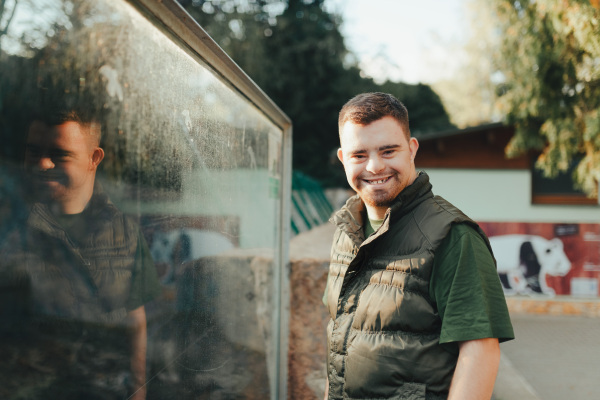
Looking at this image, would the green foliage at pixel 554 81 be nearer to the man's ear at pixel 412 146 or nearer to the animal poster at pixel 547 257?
the animal poster at pixel 547 257

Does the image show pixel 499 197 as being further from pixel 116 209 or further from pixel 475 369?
pixel 116 209

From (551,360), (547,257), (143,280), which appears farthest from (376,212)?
(547,257)

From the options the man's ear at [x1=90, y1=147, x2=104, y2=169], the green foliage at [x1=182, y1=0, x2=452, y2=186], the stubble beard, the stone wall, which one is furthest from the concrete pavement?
the green foliage at [x1=182, y1=0, x2=452, y2=186]

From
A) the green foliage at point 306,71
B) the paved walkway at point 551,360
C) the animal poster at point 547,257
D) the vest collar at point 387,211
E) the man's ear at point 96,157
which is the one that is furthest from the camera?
the green foliage at point 306,71

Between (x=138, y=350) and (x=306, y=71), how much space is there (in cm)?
1943

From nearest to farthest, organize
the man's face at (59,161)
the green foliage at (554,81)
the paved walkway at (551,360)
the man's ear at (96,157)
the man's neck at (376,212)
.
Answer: the man's face at (59,161) → the man's ear at (96,157) → the man's neck at (376,212) → the paved walkway at (551,360) → the green foliage at (554,81)

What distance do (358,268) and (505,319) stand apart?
18.2 inches

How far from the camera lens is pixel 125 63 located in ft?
4.75

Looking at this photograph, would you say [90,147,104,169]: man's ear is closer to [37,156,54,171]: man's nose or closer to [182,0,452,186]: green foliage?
[37,156,54,171]: man's nose

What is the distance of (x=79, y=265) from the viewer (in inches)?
41.9

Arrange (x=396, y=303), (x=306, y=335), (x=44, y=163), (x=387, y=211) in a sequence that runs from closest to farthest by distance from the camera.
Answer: (x=44, y=163) → (x=396, y=303) → (x=387, y=211) → (x=306, y=335)

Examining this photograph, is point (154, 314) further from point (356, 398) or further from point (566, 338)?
point (566, 338)

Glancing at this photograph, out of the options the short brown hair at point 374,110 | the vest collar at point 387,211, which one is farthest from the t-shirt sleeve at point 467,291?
the short brown hair at point 374,110

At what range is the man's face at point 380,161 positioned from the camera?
5.33 feet
